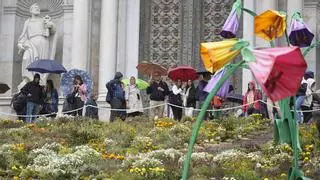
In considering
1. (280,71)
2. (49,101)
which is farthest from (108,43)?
(280,71)

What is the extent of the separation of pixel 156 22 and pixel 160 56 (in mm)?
1286

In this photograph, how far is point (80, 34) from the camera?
90.6 ft

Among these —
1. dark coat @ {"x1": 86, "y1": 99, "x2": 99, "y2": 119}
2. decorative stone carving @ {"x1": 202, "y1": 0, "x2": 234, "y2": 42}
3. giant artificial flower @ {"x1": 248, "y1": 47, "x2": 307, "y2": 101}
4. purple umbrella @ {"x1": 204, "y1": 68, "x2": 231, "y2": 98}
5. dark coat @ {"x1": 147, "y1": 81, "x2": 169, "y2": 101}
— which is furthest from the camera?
decorative stone carving @ {"x1": 202, "y1": 0, "x2": 234, "y2": 42}

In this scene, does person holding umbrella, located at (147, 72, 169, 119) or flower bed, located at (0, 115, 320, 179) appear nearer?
flower bed, located at (0, 115, 320, 179)

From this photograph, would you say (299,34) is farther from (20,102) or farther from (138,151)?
(20,102)

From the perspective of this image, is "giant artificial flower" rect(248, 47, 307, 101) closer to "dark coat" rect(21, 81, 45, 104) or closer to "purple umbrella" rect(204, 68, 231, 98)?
"purple umbrella" rect(204, 68, 231, 98)

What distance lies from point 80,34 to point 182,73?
554cm

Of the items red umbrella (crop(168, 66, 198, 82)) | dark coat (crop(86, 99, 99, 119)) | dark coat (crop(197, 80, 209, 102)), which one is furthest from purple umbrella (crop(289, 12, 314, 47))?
dark coat (crop(86, 99, 99, 119))

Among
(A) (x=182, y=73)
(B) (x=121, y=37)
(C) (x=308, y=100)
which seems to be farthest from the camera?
(B) (x=121, y=37)

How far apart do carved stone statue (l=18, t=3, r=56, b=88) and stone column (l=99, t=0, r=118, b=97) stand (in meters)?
2.23

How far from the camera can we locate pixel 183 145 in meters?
18.4

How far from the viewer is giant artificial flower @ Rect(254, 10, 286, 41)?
13555 millimetres

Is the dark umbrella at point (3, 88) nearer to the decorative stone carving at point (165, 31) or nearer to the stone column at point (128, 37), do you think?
the stone column at point (128, 37)

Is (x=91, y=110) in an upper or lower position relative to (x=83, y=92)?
lower
